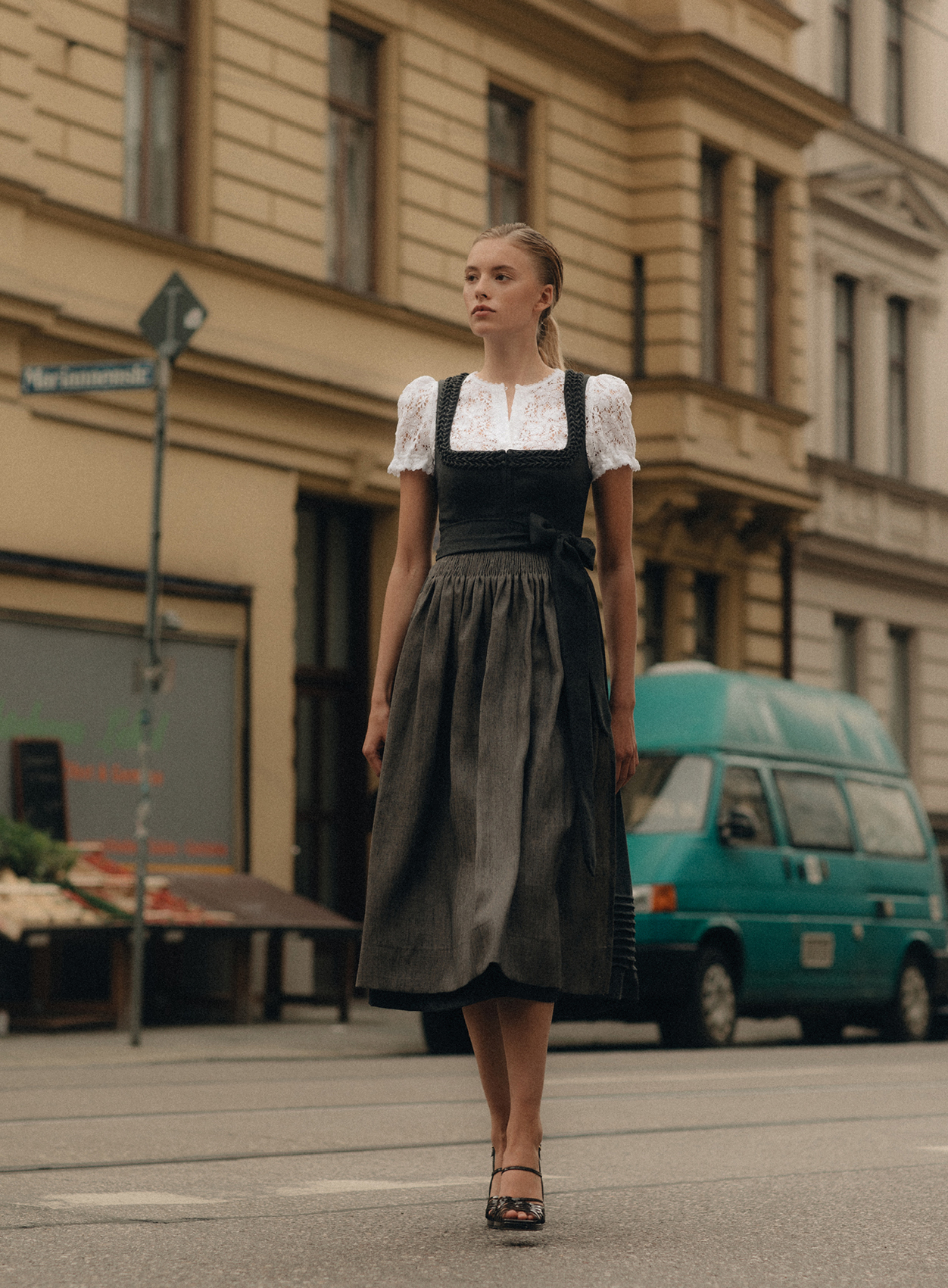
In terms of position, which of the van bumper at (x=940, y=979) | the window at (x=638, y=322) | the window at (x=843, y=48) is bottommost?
the van bumper at (x=940, y=979)

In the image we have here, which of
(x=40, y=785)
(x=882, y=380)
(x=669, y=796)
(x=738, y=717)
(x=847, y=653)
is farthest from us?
(x=882, y=380)

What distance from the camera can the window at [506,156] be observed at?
21484mm

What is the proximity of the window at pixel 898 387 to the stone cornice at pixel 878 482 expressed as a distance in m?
0.40

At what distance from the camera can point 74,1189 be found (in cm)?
532

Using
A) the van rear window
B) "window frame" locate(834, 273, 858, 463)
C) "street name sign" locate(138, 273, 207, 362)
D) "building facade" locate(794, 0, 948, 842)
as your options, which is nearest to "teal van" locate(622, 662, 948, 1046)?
the van rear window

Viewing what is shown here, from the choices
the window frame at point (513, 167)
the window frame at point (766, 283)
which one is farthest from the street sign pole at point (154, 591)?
the window frame at point (766, 283)

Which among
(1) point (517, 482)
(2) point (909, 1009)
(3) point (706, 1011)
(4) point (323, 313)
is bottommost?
(2) point (909, 1009)

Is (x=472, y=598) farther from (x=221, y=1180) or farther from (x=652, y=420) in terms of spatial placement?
(x=652, y=420)

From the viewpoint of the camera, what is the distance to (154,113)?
1752 centimetres

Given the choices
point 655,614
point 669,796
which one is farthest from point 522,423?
point 655,614

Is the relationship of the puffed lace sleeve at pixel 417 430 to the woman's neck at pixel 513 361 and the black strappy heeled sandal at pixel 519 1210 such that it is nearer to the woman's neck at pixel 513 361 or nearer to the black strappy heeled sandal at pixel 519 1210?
the woman's neck at pixel 513 361

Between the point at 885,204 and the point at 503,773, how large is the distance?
25.3m

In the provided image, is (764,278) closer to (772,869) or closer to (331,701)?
(331,701)

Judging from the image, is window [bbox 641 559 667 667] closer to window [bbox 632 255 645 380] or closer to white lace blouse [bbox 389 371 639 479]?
window [bbox 632 255 645 380]
